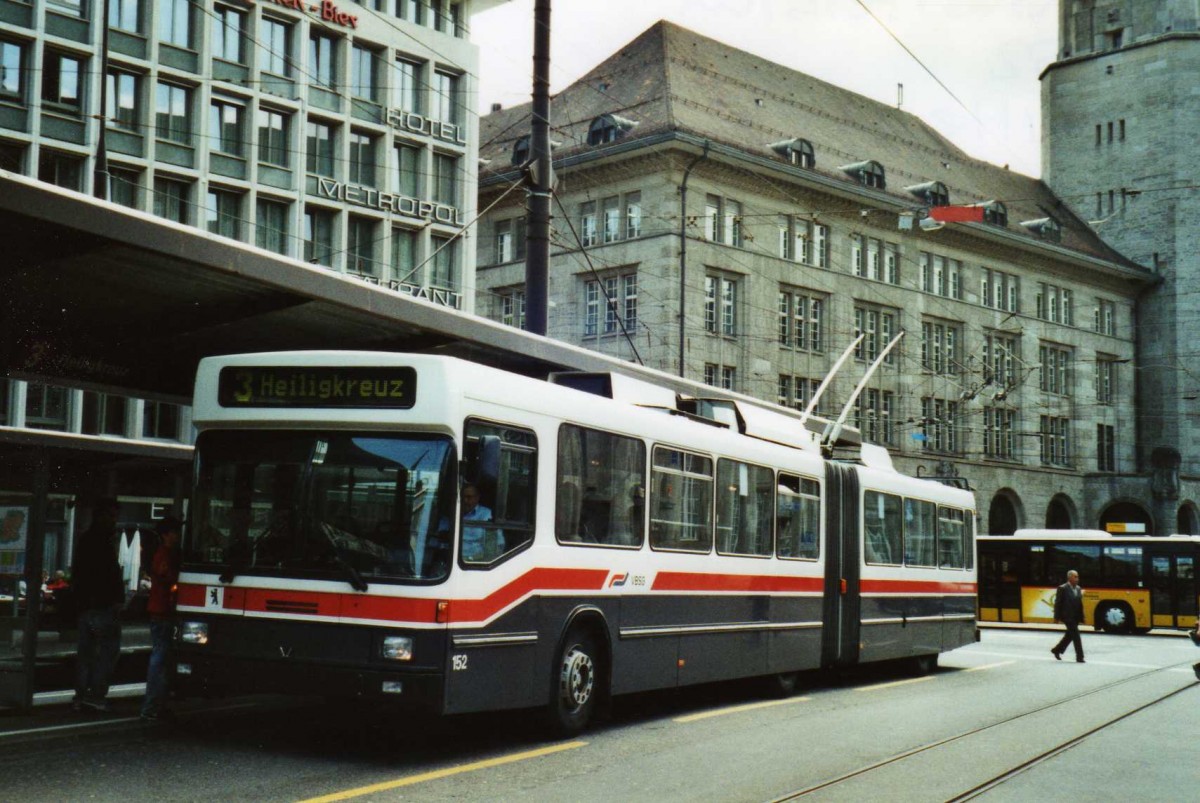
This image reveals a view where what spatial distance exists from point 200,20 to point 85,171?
18.9 feet

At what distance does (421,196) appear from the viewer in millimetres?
49188

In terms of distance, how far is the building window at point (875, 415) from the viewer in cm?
6025

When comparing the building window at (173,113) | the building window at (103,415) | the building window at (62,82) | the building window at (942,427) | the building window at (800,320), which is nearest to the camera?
the building window at (62,82)

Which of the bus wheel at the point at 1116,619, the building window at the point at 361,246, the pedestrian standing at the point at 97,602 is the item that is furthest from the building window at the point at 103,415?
the pedestrian standing at the point at 97,602

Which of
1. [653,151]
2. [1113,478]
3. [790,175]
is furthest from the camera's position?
[1113,478]

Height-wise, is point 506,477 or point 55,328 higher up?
point 55,328

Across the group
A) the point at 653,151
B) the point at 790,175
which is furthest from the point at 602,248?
the point at 790,175

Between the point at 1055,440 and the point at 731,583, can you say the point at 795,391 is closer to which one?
the point at 1055,440

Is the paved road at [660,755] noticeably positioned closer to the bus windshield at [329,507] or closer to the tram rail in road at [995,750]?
the tram rail in road at [995,750]

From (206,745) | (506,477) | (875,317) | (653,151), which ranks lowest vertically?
(206,745)

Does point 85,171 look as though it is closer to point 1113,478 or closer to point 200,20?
point 200,20

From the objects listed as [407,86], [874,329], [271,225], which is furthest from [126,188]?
[874,329]

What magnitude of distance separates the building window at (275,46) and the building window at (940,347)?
30.7 meters

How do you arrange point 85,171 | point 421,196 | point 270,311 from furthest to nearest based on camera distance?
point 421,196 → point 85,171 → point 270,311
